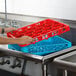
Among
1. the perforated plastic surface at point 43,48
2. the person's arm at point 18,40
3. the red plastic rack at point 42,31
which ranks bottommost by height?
the perforated plastic surface at point 43,48

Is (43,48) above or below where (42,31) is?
below

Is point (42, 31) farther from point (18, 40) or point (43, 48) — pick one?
point (18, 40)

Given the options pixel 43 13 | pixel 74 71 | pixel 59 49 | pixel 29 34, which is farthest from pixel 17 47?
pixel 43 13

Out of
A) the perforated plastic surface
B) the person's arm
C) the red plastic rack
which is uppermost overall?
the red plastic rack

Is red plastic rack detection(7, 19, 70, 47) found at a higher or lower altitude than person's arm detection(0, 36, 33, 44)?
higher

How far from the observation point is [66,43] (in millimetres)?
1882

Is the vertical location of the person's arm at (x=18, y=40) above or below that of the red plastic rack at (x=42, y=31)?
below

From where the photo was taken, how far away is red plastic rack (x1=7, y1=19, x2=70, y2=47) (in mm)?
Result: 1735

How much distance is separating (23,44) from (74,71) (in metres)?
0.47

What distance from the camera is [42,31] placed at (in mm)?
1842

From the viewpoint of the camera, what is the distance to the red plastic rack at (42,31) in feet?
5.69

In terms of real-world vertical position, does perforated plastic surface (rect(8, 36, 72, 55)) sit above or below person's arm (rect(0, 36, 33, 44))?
below

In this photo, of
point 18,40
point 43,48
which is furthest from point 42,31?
point 18,40

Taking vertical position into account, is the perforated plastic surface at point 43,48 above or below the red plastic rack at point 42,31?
below
